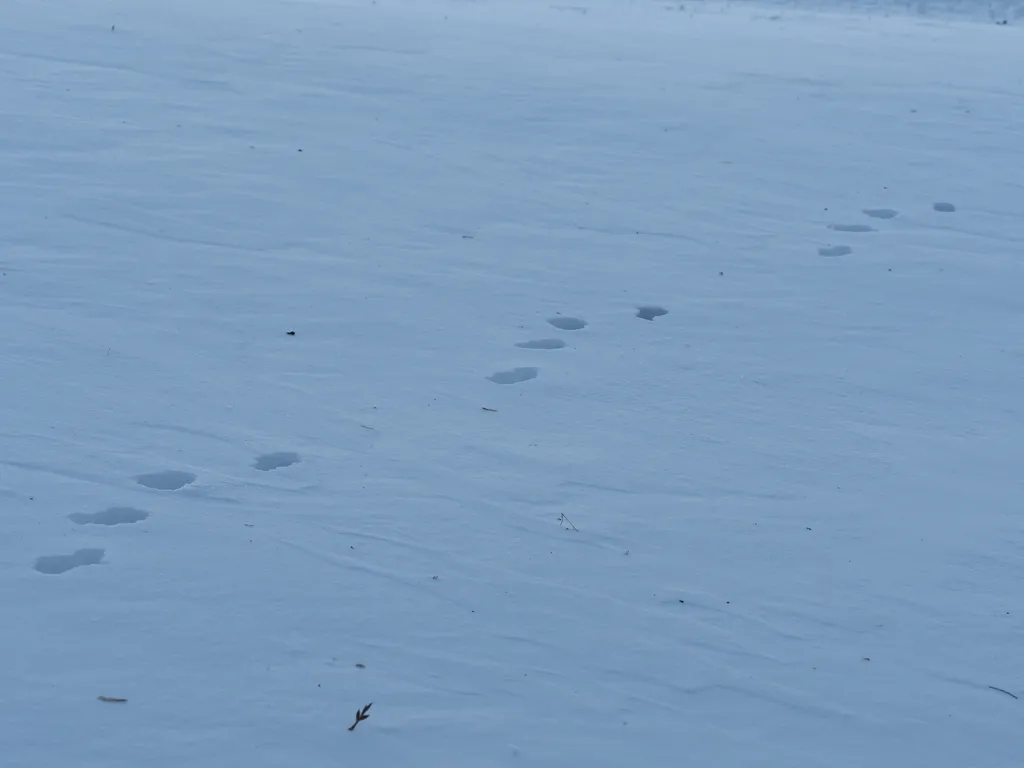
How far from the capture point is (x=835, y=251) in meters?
5.84

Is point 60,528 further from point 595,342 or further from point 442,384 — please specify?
point 595,342

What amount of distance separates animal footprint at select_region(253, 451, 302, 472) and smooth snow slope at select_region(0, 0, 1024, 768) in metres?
0.03

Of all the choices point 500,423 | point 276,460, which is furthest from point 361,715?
point 500,423

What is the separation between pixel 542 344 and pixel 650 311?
630 millimetres

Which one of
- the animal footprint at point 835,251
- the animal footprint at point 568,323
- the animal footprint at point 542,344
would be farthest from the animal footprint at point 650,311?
the animal footprint at point 835,251

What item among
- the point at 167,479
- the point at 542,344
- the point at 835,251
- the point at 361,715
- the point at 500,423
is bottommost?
the point at 361,715

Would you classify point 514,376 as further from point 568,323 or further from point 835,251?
point 835,251

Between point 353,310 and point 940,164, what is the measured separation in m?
4.25

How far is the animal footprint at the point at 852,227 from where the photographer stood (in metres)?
6.13

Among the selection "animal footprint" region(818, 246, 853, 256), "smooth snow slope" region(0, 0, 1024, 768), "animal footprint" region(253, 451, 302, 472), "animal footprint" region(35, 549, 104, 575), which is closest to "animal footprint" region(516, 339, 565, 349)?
"smooth snow slope" region(0, 0, 1024, 768)

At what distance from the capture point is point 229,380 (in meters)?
4.35

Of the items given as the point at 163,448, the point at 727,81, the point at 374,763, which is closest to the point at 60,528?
the point at 163,448

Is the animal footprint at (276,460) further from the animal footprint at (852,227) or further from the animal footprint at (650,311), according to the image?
the animal footprint at (852,227)

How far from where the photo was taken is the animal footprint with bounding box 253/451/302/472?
151 inches
